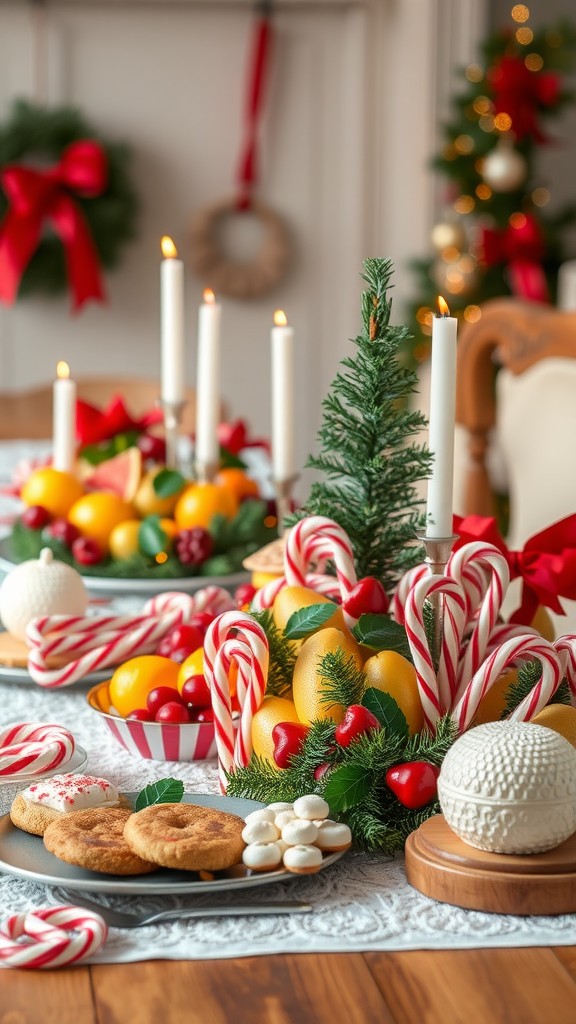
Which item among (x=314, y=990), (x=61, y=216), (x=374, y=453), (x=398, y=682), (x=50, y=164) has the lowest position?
(x=314, y=990)

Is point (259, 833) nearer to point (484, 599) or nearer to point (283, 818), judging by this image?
point (283, 818)

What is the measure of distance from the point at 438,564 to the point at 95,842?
29 centimetres

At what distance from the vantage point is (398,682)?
792mm

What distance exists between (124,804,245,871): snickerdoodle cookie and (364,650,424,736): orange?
0.43 ft

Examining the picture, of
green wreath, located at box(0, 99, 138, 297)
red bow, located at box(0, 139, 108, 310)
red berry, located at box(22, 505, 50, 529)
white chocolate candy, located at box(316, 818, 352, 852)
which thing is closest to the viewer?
white chocolate candy, located at box(316, 818, 352, 852)

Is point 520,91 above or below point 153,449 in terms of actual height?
above

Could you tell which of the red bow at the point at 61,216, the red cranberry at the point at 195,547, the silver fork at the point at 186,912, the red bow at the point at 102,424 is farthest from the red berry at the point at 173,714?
the red bow at the point at 61,216

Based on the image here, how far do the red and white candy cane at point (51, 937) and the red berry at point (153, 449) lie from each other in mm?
1095

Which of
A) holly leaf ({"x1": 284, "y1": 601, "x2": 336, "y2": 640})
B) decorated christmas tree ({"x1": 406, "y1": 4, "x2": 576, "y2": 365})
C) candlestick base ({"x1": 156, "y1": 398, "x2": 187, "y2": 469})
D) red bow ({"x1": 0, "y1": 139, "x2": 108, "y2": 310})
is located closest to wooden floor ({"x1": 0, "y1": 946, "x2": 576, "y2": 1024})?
holly leaf ({"x1": 284, "y1": 601, "x2": 336, "y2": 640})

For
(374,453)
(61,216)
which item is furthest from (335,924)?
(61,216)

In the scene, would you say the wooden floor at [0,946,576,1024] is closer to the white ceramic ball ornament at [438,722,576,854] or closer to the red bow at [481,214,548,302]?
the white ceramic ball ornament at [438,722,576,854]

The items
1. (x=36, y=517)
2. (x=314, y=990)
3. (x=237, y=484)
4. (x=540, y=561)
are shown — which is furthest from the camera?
(x=237, y=484)

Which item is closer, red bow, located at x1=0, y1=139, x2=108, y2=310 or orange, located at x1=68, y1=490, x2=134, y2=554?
orange, located at x1=68, y1=490, x2=134, y2=554

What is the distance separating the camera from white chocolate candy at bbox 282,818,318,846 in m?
0.69
